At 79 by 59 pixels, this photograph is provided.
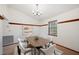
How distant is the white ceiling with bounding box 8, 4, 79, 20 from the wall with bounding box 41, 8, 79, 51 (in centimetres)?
6

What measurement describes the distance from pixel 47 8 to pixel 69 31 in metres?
0.42

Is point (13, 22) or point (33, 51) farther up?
point (13, 22)

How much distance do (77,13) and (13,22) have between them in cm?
86

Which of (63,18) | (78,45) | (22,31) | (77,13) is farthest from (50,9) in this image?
(78,45)

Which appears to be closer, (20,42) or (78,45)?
(78,45)

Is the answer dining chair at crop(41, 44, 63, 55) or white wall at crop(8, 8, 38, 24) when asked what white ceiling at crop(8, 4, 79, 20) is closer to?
white wall at crop(8, 8, 38, 24)

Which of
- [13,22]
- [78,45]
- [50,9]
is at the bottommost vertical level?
[78,45]

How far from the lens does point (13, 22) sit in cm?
135

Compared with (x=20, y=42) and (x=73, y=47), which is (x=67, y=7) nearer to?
(x=73, y=47)

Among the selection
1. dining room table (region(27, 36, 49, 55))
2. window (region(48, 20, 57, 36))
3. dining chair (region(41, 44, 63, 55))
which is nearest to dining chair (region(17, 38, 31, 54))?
dining room table (region(27, 36, 49, 55))

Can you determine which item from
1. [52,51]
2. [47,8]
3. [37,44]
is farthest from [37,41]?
[47,8]

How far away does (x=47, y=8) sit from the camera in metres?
1.33

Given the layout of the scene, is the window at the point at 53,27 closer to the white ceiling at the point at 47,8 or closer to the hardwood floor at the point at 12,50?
the white ceiling at the point at 47,8

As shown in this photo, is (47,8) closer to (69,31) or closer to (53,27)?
(53,27)
